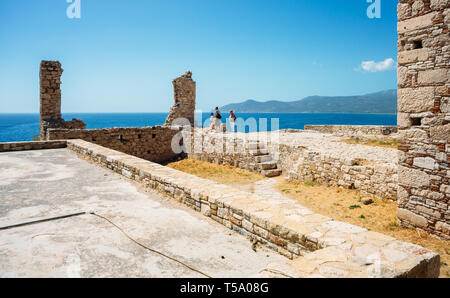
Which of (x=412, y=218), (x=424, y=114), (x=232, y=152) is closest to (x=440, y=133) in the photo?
(x=424, y=114)

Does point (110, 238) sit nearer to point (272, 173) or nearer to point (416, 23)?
point (416, 23)

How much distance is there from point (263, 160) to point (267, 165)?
535 millimetres

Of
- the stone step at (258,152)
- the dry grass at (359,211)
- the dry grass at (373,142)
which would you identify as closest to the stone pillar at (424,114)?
the dry grass at (359,211)

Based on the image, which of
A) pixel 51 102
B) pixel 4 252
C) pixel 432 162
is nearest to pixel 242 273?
pixel 4 252

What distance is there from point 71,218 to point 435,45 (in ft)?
23.8

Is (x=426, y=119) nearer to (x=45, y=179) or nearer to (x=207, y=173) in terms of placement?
(x=45, y=179)

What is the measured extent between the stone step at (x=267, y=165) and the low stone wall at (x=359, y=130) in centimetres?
761

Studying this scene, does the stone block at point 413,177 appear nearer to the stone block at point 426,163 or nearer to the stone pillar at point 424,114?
the stone pillar at point 424,114

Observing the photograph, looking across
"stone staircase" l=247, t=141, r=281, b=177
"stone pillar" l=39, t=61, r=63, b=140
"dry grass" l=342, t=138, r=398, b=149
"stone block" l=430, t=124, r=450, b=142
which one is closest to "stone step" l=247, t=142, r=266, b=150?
"stone staircase" l=247, t=141, r=281, b=177

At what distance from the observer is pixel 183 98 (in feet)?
67.0

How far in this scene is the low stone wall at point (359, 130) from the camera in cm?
1736

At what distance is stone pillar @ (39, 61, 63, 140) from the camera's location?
15.9 meters

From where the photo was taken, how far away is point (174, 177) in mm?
5746

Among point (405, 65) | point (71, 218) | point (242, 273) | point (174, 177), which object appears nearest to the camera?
point (242, 273)
